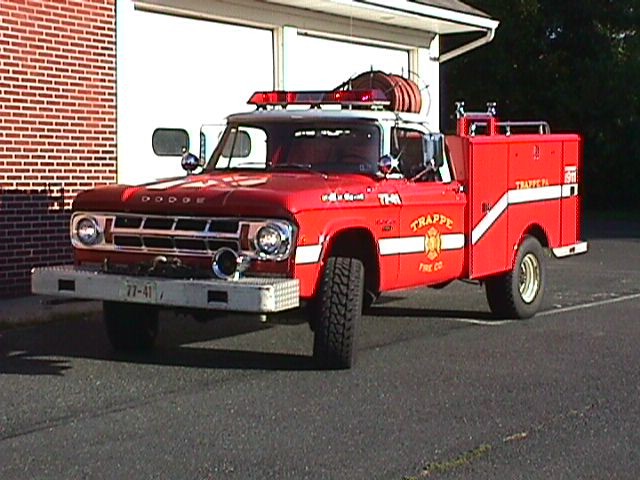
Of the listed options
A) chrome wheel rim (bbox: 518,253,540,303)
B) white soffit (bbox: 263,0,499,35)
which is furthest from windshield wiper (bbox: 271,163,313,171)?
white soffit (bbox: 263,0,499,35)

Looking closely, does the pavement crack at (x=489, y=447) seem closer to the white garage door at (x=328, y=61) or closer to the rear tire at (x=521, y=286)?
the rear tire at (x=521, y=286)

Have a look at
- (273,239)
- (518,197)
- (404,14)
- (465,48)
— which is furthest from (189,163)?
(465,48)

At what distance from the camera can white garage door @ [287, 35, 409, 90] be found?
16.3 metres

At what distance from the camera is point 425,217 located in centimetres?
1019

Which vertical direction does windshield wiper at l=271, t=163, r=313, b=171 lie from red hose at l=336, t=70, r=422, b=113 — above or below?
below

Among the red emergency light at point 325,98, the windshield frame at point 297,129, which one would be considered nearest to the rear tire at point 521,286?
the red emergency light at point 325,98

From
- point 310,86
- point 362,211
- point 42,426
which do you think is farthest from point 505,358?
point 310,86

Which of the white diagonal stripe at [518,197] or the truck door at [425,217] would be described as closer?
the truck door at [425,217]

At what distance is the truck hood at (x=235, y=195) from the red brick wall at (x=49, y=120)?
138 inches

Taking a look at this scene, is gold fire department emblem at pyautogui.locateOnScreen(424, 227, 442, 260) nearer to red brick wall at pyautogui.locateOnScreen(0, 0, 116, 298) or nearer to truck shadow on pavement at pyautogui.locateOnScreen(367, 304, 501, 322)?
truck shadow on pavement at pyautogui.locateOnScreen(367, 304, 501, 322)

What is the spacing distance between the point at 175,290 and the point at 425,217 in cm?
259

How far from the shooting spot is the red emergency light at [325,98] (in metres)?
10.4

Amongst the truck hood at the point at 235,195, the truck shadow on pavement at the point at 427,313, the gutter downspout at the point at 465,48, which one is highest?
the gutter downspout at the point at 465,48

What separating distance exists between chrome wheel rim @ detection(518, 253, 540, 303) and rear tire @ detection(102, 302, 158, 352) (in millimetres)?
3998
